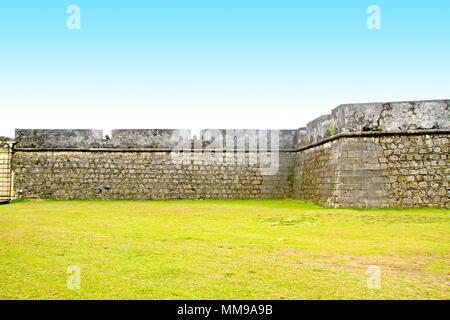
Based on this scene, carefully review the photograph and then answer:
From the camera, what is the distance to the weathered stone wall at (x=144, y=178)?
45.5 feet

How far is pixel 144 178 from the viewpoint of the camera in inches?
549

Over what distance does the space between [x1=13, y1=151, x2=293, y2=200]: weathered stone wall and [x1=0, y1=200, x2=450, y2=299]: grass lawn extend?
6.57 m

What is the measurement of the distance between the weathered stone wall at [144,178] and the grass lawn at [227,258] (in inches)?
259

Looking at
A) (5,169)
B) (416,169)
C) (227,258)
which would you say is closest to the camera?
(227,258)

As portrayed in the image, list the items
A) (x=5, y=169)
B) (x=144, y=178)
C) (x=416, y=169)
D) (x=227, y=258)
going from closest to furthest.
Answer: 1. (x=227, y=258)
2. (x=416, y=169)
3. (x=144, y=178)
4. (x=5, y=169)

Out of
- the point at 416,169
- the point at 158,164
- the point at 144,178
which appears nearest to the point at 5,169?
the point at 144,178

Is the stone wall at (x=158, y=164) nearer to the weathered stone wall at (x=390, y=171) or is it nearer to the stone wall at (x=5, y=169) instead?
the stone wall at (x=5, y=169)

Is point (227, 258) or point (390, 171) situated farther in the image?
point (390, 171)

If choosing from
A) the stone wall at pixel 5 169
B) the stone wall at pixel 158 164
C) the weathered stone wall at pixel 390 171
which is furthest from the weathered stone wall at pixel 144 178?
the weathered stone wall at pixel 390 171

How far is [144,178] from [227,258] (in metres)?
10.2

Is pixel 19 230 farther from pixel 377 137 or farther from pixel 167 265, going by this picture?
pixel 377 137

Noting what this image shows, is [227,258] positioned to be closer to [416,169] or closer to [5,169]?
[416,169]

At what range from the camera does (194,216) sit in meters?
8.36

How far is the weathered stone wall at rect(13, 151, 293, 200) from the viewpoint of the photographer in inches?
547
